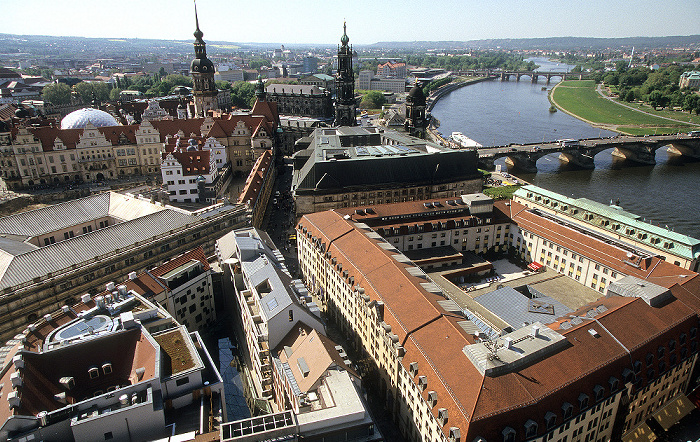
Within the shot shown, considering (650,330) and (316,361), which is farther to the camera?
(650,330)

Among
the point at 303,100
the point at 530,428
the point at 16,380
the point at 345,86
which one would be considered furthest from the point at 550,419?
the point at 303,100

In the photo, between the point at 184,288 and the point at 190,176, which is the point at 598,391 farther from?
the point at 190,176

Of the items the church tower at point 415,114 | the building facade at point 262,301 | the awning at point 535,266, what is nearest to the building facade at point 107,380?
the building facade at point 262,301

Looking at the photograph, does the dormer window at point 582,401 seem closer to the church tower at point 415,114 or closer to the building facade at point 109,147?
the building facade at point 109,147

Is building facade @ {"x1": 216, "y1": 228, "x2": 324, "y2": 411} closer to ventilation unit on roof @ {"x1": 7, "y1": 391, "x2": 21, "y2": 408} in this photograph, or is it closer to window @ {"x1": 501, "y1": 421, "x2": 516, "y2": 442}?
ventilation unit on roof @ {"x1": 7, "y1": 391, "x2": 21, "y2": 408}

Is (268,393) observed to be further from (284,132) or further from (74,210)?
(284,132)

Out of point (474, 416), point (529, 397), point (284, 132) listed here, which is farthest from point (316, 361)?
point (284, 132)
